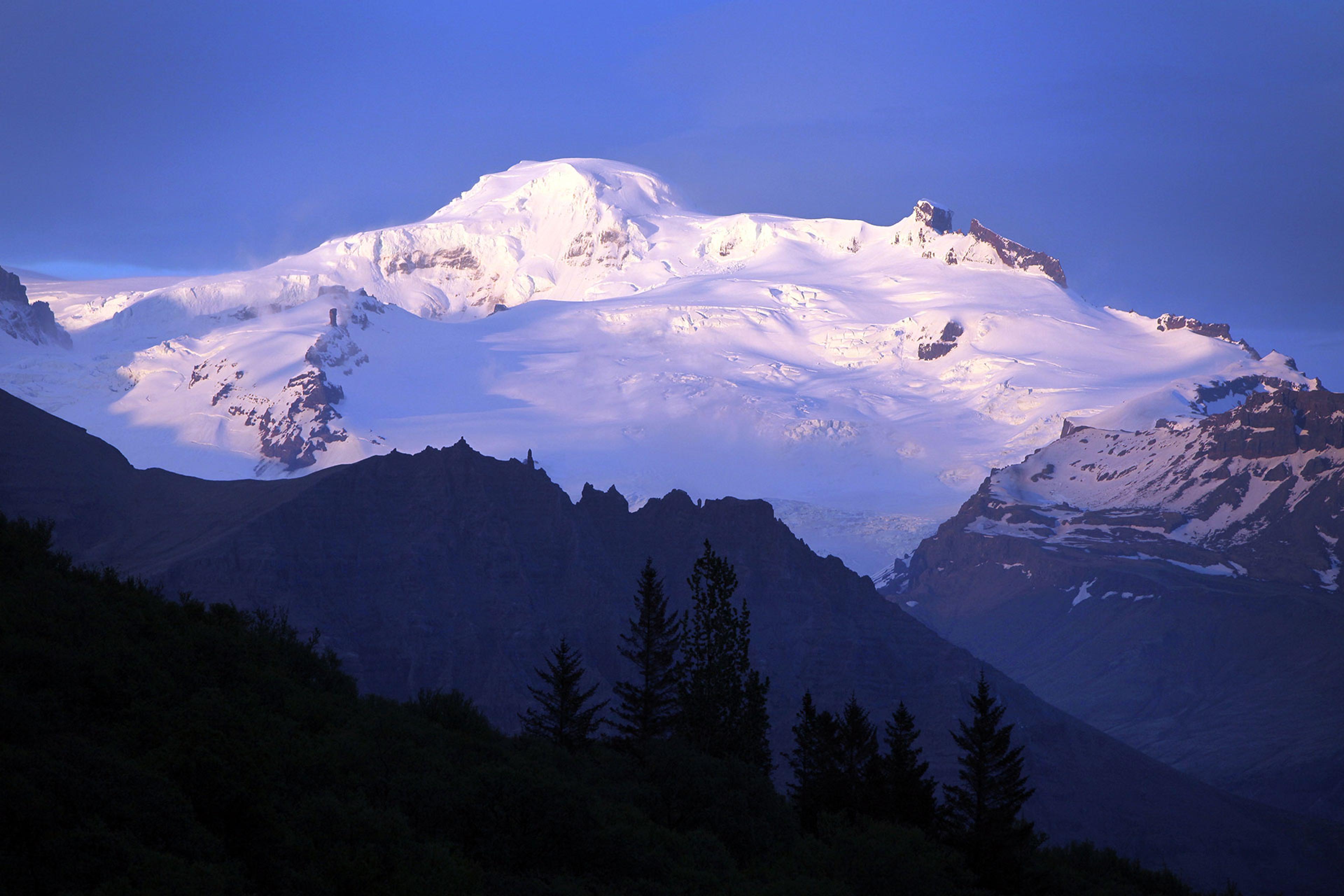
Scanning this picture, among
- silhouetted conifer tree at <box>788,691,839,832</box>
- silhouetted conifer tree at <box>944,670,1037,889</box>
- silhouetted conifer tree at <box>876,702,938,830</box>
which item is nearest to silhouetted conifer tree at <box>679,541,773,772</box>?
silhouetted conifer tree at <box>788,691,839,832</box>

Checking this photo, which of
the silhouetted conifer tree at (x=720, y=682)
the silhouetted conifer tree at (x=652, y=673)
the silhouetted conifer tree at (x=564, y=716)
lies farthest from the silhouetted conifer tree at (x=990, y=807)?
the silhouetted conifer tree at (x=564, y=716)

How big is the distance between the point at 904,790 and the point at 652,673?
15.7 metres

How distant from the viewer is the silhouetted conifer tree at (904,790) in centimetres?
5681

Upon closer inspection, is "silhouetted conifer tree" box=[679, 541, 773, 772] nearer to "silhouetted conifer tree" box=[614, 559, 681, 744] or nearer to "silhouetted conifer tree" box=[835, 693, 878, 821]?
"silhouetted conifer tree" box=[614, 559, 681, 744]

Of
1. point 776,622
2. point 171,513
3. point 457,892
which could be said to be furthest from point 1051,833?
point 457,892

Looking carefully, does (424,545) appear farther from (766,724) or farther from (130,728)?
(130,728)

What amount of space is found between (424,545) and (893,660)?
60.3 m

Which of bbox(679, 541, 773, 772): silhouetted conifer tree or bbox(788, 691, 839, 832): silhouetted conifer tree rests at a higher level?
bbox(679, 541, 773, 772): silhouetted conifer tree

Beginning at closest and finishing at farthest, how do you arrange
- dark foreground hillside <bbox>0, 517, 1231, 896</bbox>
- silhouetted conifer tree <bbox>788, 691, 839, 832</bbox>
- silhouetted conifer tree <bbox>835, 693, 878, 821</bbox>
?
dark foreground hillside <bbox>0, 517, 1231, 896</bbox> → silhouetted conifer tree <bbox>835, 693, 878, 821</bbox> → silhouetted conifer tree <bbox>788, 691, 839, 832</bbox>

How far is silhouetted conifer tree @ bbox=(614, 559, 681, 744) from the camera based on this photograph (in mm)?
66875

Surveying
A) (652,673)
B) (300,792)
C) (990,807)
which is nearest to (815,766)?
(652,673)

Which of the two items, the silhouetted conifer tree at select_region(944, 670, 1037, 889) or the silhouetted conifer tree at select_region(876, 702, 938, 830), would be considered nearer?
the silhouetted conifer tree at select_region(944, 670, 1037, 889)

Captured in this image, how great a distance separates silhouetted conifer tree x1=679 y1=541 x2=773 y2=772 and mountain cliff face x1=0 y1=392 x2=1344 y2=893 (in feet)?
237

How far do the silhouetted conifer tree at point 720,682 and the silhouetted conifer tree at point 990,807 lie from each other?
9.71 m
